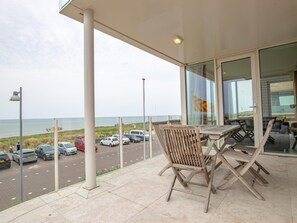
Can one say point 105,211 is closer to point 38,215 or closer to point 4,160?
point 38,215

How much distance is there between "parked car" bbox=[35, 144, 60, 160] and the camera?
91.1 inches

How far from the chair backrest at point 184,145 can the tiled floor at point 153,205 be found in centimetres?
42

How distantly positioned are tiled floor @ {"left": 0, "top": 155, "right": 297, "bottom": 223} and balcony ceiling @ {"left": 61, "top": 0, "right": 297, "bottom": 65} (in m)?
2.37

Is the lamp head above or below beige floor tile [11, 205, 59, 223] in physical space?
above

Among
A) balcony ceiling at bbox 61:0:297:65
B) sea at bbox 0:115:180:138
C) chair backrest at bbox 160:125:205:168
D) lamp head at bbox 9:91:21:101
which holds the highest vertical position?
balcony ceiling at bbox 61:0:297:65

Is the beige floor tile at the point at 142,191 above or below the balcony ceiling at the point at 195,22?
below

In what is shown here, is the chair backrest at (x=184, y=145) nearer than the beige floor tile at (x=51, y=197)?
Yes

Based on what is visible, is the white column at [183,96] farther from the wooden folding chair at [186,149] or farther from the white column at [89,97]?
the white column at [89,97]

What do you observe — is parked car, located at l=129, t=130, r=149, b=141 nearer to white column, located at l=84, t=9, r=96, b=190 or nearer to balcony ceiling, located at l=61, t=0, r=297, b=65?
white column, located at l=84, t=9, r=96, b=190

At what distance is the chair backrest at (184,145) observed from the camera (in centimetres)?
159

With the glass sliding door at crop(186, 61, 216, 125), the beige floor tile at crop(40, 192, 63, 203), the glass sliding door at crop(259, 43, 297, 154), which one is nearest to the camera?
the beige floor tile at crop(40, 192, 63, 203)

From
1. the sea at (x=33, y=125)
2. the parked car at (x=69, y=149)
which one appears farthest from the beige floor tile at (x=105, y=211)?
the parked car at (x=69, y=149)

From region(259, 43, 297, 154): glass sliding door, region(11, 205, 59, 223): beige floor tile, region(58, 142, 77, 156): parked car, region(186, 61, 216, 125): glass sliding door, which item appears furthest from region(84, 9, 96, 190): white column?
region(259, 43, 297, 154): glass sliding door

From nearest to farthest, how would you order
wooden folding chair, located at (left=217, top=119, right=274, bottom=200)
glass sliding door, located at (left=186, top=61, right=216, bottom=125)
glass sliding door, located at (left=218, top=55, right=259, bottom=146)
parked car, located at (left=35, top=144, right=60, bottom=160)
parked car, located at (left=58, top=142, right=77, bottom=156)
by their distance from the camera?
wooden folding chair, located at (left=217, top=119, right=274, bottom=200)
parked car, located at (left=35, top=144, right=60, bottom=160)
parked car, located at (left=58, top=142, right=77, bottom=156)
glass sliding door, located at (left=218, top=55, right=259, bottom=146)
glass sliding door, located at (left=186, top=61, right=216, bottom=125)
